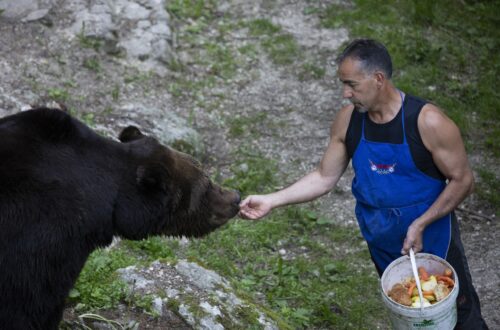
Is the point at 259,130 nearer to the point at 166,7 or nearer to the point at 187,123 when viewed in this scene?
the point at 187,123

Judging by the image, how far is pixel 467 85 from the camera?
34.4ft

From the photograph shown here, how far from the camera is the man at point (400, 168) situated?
17.7 ft

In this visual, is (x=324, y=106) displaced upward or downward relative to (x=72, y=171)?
downward

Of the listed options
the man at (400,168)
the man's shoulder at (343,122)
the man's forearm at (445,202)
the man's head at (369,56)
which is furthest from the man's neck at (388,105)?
the man's forearm at (445,202)

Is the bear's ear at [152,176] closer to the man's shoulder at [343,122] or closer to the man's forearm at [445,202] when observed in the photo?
the man's shoulder at [343,122]

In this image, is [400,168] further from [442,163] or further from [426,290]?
[426,290]

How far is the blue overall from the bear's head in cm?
87

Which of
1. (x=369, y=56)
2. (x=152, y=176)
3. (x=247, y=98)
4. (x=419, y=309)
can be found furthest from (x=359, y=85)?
(x=247, y=98)

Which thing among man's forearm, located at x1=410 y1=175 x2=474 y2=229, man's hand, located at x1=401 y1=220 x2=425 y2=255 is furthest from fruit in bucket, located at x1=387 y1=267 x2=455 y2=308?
man's forearm, located at x1=410 y1=175 x2=474 y2=229

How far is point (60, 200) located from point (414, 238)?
2.18 m

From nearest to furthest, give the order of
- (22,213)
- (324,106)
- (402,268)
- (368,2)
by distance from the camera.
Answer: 1. (22,213)
2. (402,268)
3. (324,106)
4. (368,2)

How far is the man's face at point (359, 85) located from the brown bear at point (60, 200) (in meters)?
1.27

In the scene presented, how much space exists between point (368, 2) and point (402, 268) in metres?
7.30

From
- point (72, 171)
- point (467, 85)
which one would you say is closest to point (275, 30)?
point (467, 85)
